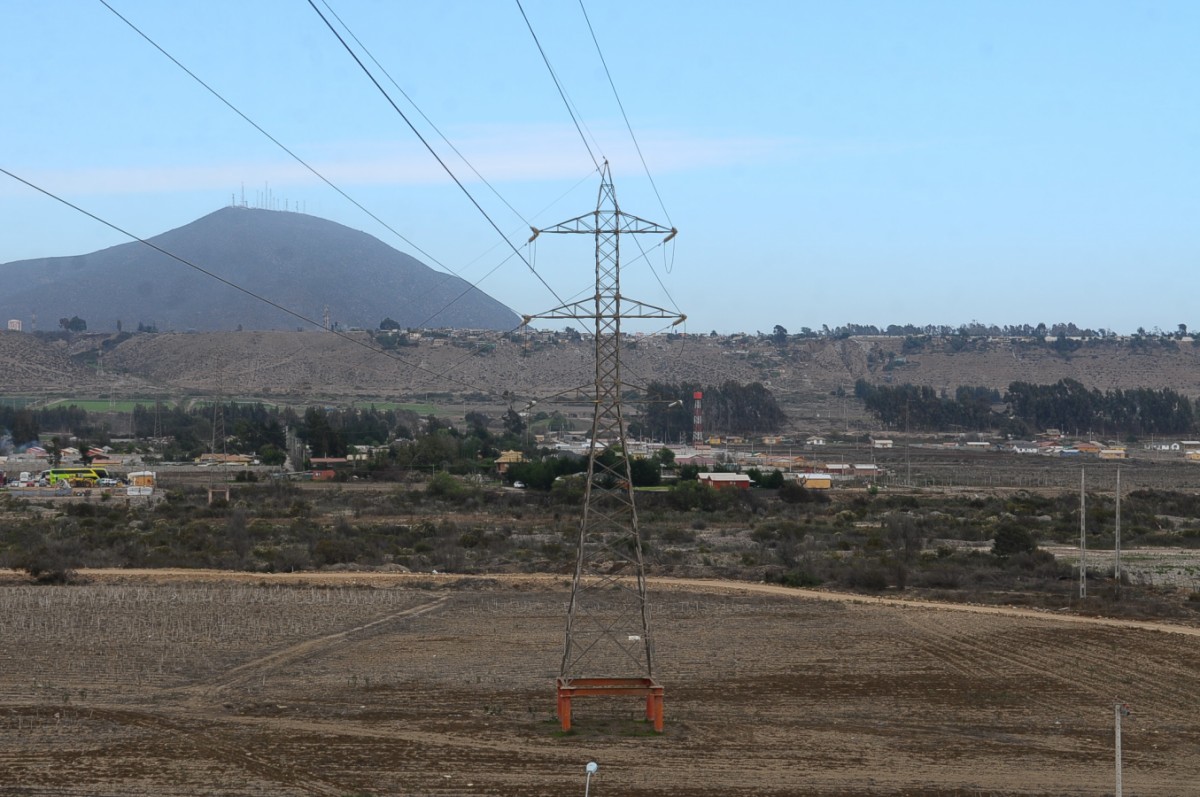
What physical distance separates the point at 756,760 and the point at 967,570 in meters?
26.5

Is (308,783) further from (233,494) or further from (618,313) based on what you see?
(233,494)

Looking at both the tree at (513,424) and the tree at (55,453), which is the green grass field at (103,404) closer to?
the tree at (513,424)

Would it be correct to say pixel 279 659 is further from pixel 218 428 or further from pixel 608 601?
pixel 218 428

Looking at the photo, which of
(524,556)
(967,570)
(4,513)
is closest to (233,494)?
(4,513)

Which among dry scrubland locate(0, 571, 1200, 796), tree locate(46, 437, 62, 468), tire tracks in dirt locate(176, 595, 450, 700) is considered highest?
tree locate(46, 437, 62, 468)

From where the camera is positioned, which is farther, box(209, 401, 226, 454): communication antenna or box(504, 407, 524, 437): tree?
box(504, 407, 524, 437): tree

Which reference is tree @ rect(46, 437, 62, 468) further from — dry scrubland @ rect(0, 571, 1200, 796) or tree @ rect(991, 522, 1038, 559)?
tree @ rect(991, 522, 1038, 559)

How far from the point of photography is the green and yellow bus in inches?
3105

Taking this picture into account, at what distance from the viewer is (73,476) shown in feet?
266

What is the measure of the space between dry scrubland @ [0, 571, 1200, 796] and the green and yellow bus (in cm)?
4399

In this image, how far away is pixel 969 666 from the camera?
91.5 ft

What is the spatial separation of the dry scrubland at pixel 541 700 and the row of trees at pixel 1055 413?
119826mm

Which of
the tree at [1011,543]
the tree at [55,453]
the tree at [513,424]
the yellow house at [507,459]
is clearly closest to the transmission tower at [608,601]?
the tree at [1011,543]

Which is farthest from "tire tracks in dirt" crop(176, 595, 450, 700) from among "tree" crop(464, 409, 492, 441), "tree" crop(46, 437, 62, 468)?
"tree" crop(464, 409, 492, 441)
